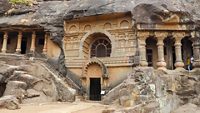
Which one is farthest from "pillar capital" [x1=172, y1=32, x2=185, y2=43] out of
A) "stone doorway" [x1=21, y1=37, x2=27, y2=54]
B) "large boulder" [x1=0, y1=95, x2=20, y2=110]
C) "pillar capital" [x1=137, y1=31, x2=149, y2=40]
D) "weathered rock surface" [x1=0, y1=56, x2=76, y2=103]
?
"stone doorway" [x1=21, y1=37, x2=27, y2=54]

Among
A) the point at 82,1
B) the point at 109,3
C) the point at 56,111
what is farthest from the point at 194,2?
the point at 56,111

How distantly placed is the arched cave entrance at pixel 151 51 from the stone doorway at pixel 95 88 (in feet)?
13.4

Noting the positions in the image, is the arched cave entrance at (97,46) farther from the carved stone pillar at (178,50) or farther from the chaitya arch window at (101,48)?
the carved stone pillar at (178,50)

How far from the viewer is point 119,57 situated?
683 inches

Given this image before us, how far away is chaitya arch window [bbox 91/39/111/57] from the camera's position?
19.0 metres

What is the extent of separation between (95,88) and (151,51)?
512 centimetres

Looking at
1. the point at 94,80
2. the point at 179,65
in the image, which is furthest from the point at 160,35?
the point at 94,80

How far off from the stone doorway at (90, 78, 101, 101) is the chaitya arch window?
6.95 ft

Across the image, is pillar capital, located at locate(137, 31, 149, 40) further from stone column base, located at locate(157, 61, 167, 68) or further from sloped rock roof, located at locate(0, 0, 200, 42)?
stone column base, located at locate(157, 61, 167, 68)

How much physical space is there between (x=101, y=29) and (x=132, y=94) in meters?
7.71

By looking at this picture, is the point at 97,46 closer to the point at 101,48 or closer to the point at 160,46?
the point at 101,48

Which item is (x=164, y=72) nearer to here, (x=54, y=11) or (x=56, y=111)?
(x=56, y=111)

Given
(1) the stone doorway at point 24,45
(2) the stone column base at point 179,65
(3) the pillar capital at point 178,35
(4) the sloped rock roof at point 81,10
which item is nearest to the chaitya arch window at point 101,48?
(4) the sloped rock roof at point 81,10

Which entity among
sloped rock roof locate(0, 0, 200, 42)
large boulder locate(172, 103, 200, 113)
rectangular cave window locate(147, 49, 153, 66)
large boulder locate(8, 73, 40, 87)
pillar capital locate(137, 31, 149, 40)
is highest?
sloped rock roof locate(0, 0, 200, 42)
